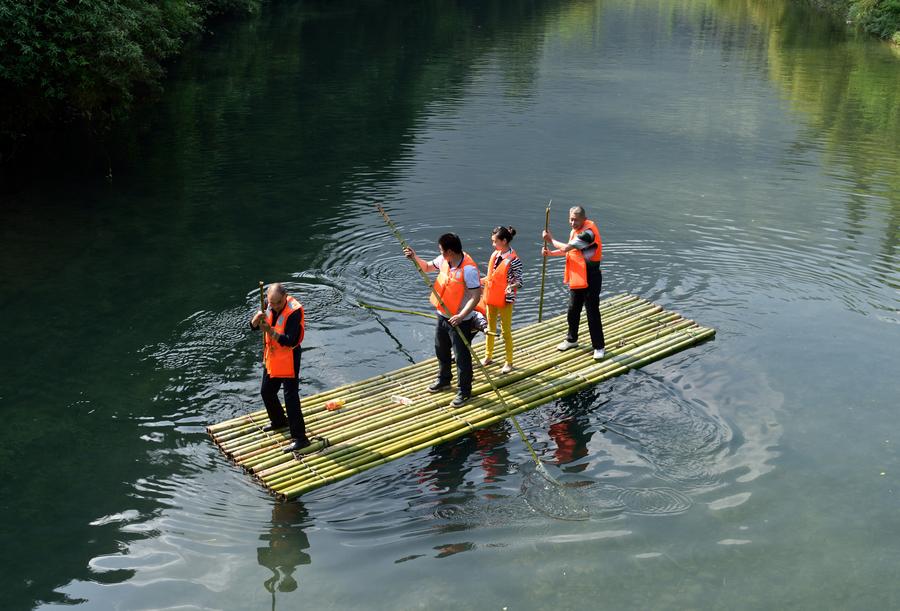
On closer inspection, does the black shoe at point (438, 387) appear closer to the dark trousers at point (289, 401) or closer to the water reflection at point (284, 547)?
the dark trousers at point (289, 401)

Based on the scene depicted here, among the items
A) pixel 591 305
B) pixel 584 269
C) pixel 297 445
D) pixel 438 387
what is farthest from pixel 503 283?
pixel 297 445

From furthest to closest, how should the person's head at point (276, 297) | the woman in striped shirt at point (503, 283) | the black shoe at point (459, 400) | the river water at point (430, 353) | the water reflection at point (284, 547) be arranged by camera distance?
the woman in striped shirt at point (503, 283)
the black shoe at point (459, 400)
the person's head at point (276, 297)
the river water at point (430, 353)
the water reflection at point (284, 547)

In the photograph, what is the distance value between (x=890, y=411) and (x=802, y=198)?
11.1 metres

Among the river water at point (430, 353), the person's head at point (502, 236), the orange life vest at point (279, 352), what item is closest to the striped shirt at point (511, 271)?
the person's head at point (502, 236)

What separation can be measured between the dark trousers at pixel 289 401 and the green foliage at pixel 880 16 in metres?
48.0

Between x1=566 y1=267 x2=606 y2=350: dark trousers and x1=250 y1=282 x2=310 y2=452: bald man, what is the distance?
494 centimetres

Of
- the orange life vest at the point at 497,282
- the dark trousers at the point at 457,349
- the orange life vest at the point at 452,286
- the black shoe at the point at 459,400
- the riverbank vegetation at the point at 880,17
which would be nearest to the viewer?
the orange life vest at the point at 452,286

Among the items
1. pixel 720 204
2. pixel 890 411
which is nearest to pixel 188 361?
pixel 890 411

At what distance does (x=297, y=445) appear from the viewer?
38.9 feet

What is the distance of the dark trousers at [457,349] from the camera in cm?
1295

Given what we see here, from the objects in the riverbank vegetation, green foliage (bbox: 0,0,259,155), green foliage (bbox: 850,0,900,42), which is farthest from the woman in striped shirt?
green foliage (bbox: 850,0,900,42)

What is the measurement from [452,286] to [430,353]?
3172 millimetres

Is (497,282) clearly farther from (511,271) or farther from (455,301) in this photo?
(455,301)

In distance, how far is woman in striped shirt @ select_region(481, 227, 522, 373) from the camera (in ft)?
44.2
